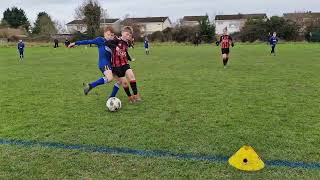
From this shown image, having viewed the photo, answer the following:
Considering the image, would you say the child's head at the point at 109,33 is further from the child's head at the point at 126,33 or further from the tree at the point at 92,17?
the tree at the point at 92,17

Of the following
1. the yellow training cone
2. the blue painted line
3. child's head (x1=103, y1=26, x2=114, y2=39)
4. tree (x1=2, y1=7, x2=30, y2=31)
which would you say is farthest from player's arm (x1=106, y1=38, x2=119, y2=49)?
tree (x1=2, y1=7, x2=30, y2=31)

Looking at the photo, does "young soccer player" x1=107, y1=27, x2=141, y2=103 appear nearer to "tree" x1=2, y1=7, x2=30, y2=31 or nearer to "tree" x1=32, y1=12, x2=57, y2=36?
"tree" x1=32, y1=12, x2=57, y2=36

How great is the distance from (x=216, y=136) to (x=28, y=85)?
9.37 metres

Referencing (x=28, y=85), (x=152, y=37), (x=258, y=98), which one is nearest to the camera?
(x=258, y=98)

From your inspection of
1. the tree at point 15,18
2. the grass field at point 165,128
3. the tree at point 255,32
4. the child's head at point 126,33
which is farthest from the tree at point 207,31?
the child's head at point 126,33

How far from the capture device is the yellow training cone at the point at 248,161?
5.05 meters

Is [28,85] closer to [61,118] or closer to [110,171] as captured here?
[61,118]

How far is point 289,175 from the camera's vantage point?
489cm

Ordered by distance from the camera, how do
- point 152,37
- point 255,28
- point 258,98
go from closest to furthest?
point 258,98
point 255,28
point 152,37

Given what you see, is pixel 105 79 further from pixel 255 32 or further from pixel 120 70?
pixel 255 32

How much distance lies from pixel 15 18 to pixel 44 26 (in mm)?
9037

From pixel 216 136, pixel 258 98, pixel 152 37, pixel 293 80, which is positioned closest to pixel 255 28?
pixel 152 37

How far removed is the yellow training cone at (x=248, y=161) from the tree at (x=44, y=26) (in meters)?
86.2

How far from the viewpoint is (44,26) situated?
89.8 metres
